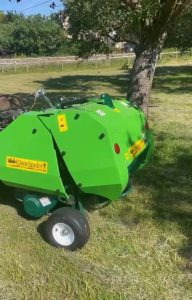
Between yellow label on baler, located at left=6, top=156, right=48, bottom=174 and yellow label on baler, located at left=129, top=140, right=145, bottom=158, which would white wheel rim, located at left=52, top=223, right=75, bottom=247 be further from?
yellow label on baler, located at left=129, top=140, right=145, bottom=158

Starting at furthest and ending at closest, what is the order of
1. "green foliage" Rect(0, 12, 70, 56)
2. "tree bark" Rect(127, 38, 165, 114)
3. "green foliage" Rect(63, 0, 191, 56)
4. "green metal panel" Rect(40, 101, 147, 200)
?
"green foliage" Rect(0, 12, 70, 56) → "tree bark" Rect(127, 38, 165, 114) → "green foliage" Rect(63, 0, 191, 56) → "green metal panel" Rect(40, 101, 147, 200)

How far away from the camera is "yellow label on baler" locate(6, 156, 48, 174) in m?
4.65

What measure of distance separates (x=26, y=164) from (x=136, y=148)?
3.97 ft

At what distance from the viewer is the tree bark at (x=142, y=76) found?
9.92 metres

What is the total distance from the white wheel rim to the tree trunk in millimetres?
5691

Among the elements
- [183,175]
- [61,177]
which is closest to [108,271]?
[61,177]

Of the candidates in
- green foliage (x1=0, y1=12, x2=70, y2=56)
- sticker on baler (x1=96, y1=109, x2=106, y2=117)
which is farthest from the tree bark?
green foliage (x1=0, y1=12, x2=70, y2=56)

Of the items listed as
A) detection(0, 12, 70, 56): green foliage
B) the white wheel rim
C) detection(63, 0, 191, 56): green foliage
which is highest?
detection(63, 0, 191, 56): green foliage

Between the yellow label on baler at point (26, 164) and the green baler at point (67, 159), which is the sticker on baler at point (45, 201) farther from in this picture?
the yellow label on baler at point (26, 164)

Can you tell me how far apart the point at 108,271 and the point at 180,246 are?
0.84 m

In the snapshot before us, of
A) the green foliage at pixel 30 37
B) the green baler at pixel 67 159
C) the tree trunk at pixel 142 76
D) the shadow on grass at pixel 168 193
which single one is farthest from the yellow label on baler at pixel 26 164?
the green foliage at pixel 30 37

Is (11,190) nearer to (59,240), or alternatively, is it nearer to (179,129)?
(59,240)

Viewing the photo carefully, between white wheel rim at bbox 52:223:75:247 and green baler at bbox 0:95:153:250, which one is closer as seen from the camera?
green baler at bbox 0:95:153:250

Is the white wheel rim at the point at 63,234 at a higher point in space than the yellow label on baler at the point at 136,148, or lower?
lower
